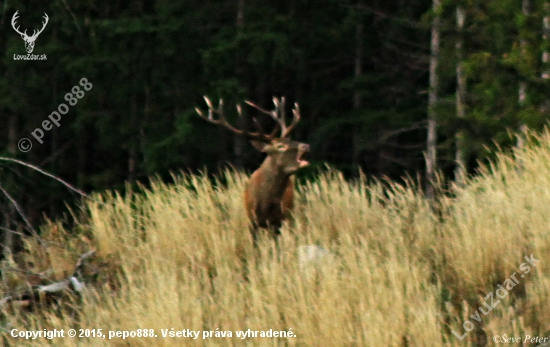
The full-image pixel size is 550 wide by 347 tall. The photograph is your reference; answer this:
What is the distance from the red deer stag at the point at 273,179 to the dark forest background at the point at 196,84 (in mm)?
6580

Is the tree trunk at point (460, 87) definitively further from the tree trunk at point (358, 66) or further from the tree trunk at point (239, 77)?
the tree trunk at point (358, 66)

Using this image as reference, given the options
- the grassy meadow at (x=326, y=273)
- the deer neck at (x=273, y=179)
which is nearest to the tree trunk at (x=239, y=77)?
the grassy meadow at (x=326, y=273)

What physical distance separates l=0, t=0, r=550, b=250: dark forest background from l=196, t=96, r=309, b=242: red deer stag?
21.6 ft

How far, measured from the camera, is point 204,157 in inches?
630

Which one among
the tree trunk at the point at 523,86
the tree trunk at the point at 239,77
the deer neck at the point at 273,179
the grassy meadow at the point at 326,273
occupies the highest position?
the tree trunk at the point at 239,77

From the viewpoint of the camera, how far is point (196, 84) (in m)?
16.0

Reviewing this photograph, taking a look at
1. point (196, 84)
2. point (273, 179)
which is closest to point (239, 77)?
point (196, 84)

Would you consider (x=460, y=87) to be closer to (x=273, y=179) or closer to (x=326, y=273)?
(x=273, y=179)

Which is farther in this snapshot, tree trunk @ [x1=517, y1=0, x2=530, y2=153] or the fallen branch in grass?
tree trunk @ [x1=517, y1=0, x2=530, y2=153]

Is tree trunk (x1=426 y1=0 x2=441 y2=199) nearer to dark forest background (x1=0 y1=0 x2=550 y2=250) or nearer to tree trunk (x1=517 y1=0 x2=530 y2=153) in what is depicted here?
dark forest background (x1=0 y1=0 x2=550 y2=250)

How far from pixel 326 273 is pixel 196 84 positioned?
37.1 ft

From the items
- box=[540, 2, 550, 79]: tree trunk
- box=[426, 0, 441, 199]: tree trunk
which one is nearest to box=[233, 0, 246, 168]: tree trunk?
box=[426, 0, 441, 199]: tree trunk

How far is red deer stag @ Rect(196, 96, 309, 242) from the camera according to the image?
20.3ft

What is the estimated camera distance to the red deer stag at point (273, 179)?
A: 6188 mm
